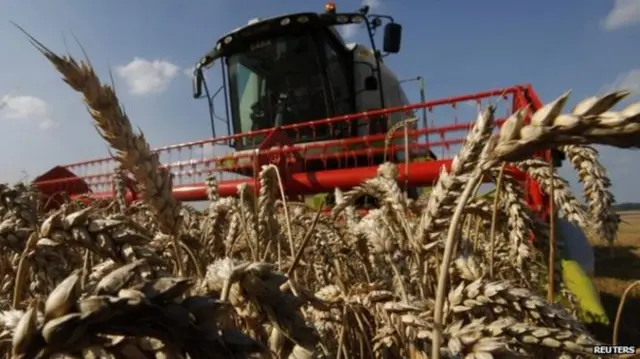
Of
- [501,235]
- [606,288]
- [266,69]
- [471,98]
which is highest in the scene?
[266,69]

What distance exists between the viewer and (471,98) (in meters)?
4.15

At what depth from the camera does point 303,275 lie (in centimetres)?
154

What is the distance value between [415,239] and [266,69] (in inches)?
254

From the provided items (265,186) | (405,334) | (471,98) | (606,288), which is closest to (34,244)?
(405,334)

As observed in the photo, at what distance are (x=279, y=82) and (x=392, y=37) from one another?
1.99m

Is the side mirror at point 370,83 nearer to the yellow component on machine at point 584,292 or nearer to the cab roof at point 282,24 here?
the cab roof at point 282,24

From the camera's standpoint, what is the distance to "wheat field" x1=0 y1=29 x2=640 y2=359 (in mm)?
365

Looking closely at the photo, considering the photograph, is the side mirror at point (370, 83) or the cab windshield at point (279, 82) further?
the side mirror at point (370, 83)

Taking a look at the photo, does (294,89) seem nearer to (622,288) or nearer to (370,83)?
(370,83)

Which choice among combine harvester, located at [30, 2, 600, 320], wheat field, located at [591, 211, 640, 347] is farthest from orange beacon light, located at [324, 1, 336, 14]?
wheat field, located at [591, 211, 640, 347]

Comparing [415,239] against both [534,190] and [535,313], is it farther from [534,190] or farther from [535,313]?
[534,190]

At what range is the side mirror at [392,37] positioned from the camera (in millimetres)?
5926
